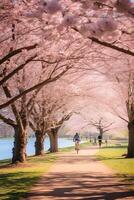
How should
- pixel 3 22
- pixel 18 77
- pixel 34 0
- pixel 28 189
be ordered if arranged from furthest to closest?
pixel 18 77
pixel 3 22
pixel 28 189
pixel 34 0

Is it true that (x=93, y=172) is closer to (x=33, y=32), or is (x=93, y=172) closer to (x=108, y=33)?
(x=33, y=32)

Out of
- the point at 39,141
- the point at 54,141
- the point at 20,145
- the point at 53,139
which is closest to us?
the point at 20,145

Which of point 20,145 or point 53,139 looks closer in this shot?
point 20,145

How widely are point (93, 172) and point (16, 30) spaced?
7701 mm

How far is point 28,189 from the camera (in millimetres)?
14828

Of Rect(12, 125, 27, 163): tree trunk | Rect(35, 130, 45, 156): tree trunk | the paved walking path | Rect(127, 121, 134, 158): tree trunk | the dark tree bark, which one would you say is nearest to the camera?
the paved walking path

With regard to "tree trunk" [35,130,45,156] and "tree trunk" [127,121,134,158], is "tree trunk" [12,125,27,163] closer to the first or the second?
"tree trunk" [127,121,134,158]

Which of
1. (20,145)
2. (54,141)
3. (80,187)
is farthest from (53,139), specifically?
(80,187)

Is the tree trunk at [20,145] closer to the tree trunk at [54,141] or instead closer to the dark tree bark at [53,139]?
the dark tree bark at [53,139]

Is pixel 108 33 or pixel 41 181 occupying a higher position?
pixel 108 33

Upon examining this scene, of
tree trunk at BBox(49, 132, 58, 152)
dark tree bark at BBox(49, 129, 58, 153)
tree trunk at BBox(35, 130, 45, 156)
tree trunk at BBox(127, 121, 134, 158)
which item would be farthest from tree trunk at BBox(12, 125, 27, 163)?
tree trunk at BBox(49, 132, 58, 152)

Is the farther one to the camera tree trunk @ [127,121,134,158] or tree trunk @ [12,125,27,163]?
tree trunk @ [127,121,134,158]

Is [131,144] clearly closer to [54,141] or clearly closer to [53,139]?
[53,139]

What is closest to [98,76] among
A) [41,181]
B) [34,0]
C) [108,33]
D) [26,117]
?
[26,117]
